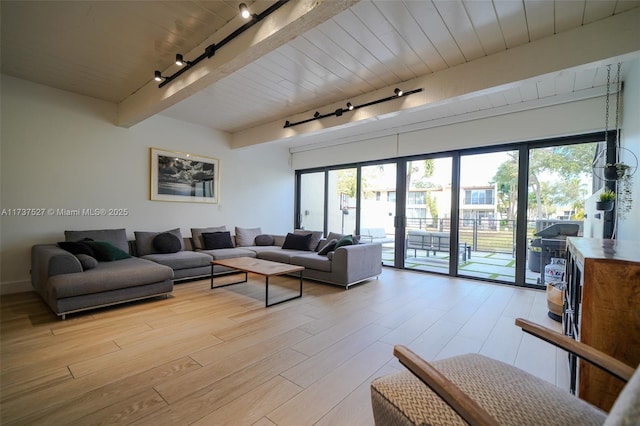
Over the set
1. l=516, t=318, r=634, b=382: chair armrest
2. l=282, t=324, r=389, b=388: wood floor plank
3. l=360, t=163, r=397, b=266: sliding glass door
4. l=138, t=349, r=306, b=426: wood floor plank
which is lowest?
l=282, t=324, r=389, b=388: wood floor plank

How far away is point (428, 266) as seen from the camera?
533 centimetres

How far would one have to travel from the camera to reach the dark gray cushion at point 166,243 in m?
4.43

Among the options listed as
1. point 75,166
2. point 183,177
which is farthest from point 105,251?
point 183,177

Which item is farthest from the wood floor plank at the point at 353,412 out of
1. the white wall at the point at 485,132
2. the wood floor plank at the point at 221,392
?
the white wall at the point at 485,132

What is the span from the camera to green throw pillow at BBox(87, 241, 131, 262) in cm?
357

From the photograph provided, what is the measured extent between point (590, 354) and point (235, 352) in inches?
83.1

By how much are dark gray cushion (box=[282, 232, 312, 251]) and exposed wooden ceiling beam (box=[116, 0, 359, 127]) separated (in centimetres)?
308

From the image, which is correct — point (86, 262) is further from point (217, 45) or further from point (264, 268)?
point (217, 45)

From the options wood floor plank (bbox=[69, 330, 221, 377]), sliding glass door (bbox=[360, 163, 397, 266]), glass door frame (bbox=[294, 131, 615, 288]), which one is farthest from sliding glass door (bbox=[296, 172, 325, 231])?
wood floor plank (bbox=[69, 330, 221, 377])

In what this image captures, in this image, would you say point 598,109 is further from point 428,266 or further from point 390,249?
point 390,249

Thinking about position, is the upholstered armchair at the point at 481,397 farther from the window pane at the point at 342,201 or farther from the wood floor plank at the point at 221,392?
the window pane at the point at 342,201

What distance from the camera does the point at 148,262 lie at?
362cm

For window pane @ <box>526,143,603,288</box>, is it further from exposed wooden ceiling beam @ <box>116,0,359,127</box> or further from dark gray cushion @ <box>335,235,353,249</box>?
exposed wooden ceiling beam @ <box>116,0,359,127</box>

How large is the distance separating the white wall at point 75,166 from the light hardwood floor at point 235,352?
100 cm
